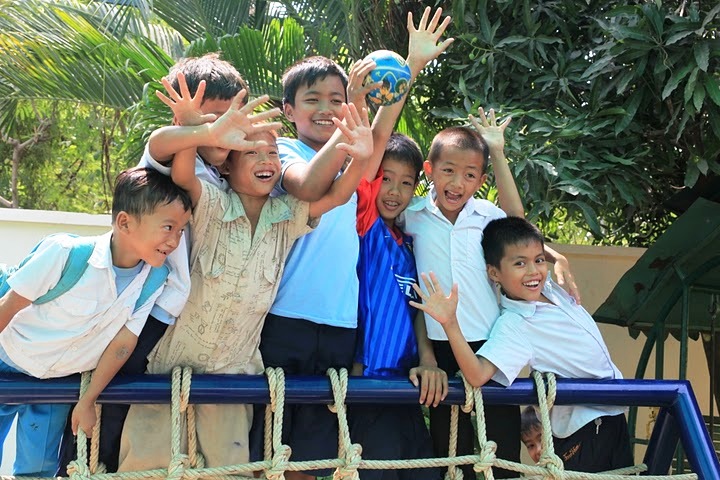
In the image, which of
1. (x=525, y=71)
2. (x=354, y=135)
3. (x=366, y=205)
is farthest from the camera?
(x=525, y=71)

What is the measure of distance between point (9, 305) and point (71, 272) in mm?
Answer: 150

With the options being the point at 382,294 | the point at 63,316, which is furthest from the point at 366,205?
the point at 63,316

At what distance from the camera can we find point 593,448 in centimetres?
248

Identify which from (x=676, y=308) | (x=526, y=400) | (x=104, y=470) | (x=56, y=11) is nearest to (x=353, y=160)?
(x=526, y=400)

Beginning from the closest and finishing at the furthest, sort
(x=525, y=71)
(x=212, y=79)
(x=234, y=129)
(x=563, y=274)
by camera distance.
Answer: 1. (x=234, y=129)
2. (x=212, y=79)
3. (x=563, y=274)
4. (x=525, y=71)

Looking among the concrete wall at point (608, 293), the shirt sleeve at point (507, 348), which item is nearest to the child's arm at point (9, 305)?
the shirt sleeve at point (507, 348)

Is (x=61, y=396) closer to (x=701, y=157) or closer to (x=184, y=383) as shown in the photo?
(x=184, y=383)

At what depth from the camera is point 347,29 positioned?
4.81 metres

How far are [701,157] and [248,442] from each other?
7.60 ft

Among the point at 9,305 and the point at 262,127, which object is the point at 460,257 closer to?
the point at 262,127

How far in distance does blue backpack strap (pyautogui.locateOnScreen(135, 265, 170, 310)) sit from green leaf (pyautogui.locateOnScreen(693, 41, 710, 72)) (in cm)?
215

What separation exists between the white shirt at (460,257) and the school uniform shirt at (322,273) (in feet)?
0.78

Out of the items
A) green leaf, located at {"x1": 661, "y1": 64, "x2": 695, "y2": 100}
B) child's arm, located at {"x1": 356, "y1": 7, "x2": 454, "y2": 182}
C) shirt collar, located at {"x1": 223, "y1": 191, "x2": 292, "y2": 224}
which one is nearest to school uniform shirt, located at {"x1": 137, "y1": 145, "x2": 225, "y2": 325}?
shirt collar, located at {"x1": 223, "y1": 191, "x2": 292, "y2": 224}

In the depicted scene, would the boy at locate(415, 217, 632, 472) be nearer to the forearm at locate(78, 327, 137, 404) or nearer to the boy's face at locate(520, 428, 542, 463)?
the boy's face at locate(520, 428, 542, 463)
